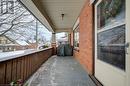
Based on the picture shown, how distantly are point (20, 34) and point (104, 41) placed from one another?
3270 mm

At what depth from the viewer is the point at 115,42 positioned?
297cm

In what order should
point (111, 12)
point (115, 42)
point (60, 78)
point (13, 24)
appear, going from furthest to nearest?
point (13, 24)
point (60, 78)
point (111, 12)
point (115, 42)

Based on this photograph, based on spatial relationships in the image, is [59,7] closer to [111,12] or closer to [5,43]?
[5,43]

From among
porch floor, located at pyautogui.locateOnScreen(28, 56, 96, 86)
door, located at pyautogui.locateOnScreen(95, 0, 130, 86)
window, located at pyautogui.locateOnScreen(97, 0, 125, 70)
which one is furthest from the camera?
porch floor, located at pyautogui.locateOnScreen(28, 56, 96, 86)

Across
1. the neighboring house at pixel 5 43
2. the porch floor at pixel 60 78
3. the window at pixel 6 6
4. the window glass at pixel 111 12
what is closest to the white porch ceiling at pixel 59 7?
the window at pixel 6 6

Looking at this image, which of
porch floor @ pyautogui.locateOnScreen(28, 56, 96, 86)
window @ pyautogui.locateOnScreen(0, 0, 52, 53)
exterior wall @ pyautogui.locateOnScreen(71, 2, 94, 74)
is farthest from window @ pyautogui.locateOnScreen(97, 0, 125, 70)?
window @ pyautogui.locateOnScreen(0, 0, 52, 53)

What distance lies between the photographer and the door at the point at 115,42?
8.00 feet

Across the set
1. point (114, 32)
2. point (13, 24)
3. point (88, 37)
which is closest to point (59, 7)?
point (88, 37)

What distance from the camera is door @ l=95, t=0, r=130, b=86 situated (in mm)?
2440

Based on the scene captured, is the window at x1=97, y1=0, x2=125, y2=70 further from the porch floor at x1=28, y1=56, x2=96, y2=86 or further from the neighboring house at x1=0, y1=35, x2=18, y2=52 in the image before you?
the neighboring house at x1=0, y1=35, x2=18, y2=52

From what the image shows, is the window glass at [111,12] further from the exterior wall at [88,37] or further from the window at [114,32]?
the exterior wall at [88,37]

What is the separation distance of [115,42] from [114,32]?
192 millimetres

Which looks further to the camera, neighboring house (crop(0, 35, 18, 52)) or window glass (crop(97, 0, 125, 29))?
neighboring house (crop(0, 35, 18, 52))

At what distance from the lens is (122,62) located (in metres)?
2.60
